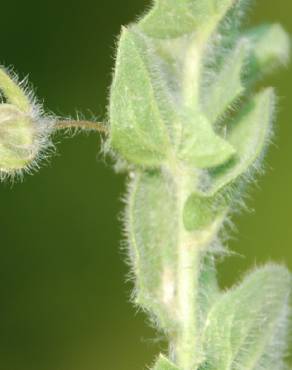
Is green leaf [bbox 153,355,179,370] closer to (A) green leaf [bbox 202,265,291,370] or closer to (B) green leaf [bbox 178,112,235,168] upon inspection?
(A) green leaf [bbox 202,265,291,370]

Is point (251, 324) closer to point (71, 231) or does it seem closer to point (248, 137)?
point (248, 137)

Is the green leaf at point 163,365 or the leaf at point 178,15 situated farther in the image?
the leaf at point 178,15

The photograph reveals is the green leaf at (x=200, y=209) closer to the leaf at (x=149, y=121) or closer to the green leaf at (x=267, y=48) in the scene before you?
the leaf at (x=149, y=121)

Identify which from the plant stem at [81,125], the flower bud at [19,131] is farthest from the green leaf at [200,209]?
the flower bud at [19,131]

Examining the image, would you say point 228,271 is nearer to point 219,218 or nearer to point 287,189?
point 287,189

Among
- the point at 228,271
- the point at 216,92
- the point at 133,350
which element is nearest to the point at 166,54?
the point at 216,92
